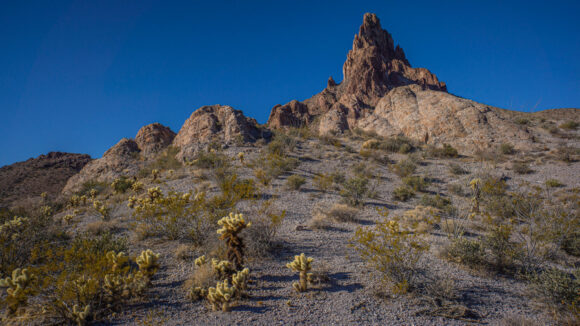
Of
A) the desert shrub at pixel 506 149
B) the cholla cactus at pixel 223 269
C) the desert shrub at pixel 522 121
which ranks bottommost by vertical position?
A: the cholla cactus at pixel 223 269

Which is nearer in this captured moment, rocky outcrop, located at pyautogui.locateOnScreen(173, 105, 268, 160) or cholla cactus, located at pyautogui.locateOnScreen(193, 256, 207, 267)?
cholla cactus, located at pyautogui.locateOnScreen(193, 256, 207, 267)

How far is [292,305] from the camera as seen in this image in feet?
12.8

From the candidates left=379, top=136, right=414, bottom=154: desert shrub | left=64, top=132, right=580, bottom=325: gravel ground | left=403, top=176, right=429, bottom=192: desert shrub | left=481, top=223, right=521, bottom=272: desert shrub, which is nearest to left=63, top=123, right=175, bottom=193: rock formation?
left=64, top=132, right=580, bottom=325: gravel ground

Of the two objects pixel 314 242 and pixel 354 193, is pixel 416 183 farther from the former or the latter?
pixel 314 242

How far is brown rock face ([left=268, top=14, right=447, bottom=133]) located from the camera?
31656 mm

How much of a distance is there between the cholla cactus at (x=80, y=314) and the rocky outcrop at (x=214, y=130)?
15404 mm

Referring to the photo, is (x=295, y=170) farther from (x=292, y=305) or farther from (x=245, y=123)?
(x=292, y=305)

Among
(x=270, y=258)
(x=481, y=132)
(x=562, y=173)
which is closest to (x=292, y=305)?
(x=270, y=258)

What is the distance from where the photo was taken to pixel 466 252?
5184 mm

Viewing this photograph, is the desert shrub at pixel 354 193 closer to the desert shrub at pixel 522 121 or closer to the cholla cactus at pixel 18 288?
the cholla cactus at pixel 18 288

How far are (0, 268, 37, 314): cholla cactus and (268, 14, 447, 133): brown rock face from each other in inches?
1065

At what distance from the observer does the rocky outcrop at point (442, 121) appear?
744 inches

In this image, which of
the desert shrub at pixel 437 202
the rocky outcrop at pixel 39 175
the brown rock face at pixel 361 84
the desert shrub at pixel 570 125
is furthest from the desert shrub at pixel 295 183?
the desert shrub at pixel 570 125

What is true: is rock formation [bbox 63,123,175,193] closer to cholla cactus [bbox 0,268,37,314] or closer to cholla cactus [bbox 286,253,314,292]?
cholla cactus [bbox 0,268,37,314]
